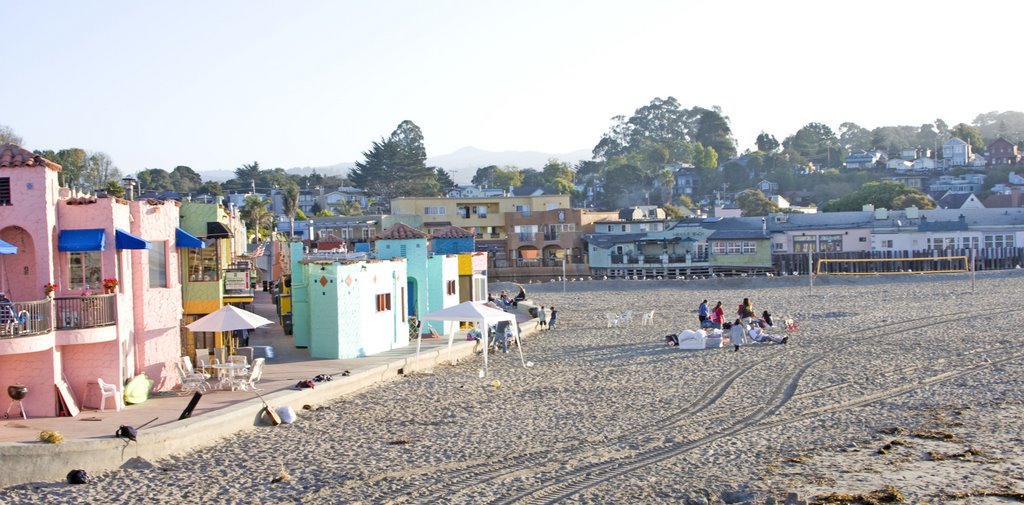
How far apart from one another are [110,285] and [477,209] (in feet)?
217

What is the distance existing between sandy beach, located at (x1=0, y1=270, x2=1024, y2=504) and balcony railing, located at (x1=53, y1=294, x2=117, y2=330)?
334 centimetres

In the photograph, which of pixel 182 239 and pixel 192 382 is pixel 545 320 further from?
pixel 192 382

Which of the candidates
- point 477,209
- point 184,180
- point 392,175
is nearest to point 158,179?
point 184,180

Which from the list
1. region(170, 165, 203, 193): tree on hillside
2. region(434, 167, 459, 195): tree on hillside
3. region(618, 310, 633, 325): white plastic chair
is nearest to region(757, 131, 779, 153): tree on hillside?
region(434, 167, 459, 195): tree on hillside

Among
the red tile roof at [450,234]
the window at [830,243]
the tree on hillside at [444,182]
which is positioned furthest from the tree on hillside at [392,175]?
the red tile roof at [450,234]

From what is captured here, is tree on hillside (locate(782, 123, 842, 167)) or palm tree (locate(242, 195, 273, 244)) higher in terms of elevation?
tree on hillside (locate(782, 123, 842, 167))

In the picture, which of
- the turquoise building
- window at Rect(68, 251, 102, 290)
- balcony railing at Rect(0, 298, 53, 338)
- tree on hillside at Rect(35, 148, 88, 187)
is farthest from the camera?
tree on hillside at Rect(35, 148, 88, 187)

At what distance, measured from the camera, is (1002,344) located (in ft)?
94.1

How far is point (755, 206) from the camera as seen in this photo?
341 ft

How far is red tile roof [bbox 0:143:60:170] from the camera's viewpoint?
18.4 meters

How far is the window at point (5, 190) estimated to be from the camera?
1847 centimetres

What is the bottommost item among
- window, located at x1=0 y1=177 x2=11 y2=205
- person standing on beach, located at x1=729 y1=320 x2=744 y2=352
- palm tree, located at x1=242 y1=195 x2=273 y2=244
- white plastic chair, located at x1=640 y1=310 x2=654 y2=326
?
white plastic chair, located at x1=640 y1=310 x2=654 y2=326

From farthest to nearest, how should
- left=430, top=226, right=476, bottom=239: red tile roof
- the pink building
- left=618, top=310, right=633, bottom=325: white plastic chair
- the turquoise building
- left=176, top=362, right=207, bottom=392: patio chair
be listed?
left=618, top=310, right=633, bottom=325: white plastic chair < left=430, top=226, right=476, bottom=239: red tile roof < the turquoise building < left=176, top=362, right=207, bottom=392: patio chair < the pink building

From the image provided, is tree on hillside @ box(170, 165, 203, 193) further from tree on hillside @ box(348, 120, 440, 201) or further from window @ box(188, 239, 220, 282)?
window @ box(188, 239, 220, 282)
